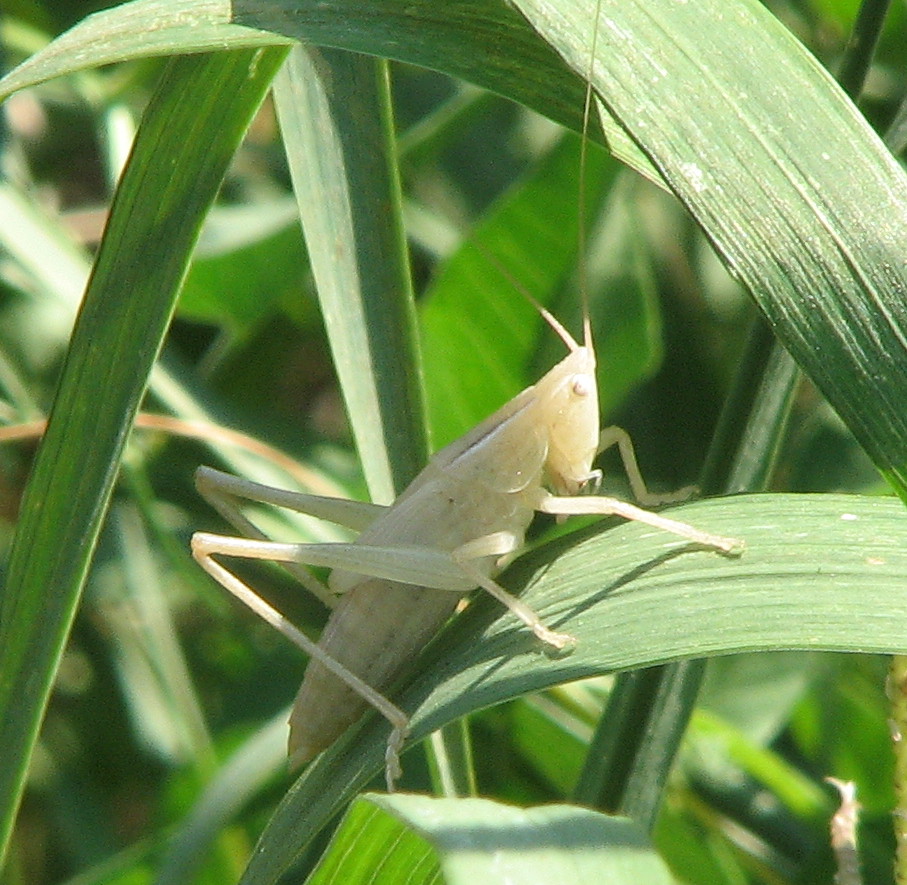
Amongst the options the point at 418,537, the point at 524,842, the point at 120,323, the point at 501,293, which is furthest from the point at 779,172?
the point at 501,293

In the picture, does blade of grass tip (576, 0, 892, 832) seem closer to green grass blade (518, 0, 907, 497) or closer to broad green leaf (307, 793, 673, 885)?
green grass blade (518, 0, 907, 497)

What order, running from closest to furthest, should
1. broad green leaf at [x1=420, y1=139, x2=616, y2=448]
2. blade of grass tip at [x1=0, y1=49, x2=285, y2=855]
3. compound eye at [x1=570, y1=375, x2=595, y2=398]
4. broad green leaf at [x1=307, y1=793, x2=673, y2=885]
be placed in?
broad green leaf at [x1=307, y1=793, x2=673, y2=885] → blade of grass tip at [x1=0, y1=49, x2=285, y2=855] → compound eye at [x1=570, y1=375, x2=595, y2=398] → broad green leaf at [x1=420, y1=139, x2=616, y2=448]

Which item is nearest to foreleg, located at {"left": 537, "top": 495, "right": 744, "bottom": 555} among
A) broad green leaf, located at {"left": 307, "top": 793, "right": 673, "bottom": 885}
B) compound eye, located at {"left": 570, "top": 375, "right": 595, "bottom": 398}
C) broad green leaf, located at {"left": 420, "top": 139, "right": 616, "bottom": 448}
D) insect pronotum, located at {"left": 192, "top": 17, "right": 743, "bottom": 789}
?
insect pronotum, located at {"left": 192, "top": 17, "right": 743, "bottom": 789}

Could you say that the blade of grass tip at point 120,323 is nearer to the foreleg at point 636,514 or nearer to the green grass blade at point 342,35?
the green grass blade at point 342,35

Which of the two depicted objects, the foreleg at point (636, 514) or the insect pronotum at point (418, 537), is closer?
the foreleg at point (636, 514)

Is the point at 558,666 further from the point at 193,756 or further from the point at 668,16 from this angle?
the point at 193,756

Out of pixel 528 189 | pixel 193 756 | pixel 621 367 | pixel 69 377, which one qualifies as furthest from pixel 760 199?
pixel 193 756

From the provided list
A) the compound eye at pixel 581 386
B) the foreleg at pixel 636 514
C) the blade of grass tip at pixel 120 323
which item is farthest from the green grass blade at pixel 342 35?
the compound eye at pixel 581 386

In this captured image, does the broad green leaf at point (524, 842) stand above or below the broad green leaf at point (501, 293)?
below
